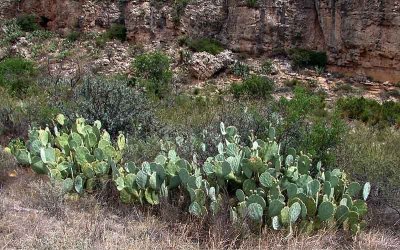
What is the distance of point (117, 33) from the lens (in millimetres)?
22359

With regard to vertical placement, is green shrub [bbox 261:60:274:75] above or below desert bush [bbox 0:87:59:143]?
below

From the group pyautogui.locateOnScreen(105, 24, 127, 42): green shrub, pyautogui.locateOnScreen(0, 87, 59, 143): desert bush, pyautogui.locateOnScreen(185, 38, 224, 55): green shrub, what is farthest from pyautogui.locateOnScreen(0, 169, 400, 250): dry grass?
pyautogui.locateOnScreen(105, 24, 127, 42): green shrub

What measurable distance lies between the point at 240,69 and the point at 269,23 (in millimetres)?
2285

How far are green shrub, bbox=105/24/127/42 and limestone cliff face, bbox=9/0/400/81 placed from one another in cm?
36

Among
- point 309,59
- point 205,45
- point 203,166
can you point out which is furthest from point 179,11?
point 203,166

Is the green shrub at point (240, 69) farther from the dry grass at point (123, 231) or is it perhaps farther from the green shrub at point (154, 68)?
the dry grass at point (123, 231)

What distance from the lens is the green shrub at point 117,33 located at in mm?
22328

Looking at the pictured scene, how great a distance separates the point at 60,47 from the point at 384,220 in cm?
2027

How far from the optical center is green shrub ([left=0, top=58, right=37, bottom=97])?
12552 millimetres

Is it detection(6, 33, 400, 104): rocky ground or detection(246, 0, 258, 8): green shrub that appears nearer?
detection(6, 33, 400, 104): rocky ground

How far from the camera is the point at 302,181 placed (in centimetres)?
420

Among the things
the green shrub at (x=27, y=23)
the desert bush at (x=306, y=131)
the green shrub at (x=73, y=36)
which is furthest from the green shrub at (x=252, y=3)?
the desert bush at (x=306, y=131)

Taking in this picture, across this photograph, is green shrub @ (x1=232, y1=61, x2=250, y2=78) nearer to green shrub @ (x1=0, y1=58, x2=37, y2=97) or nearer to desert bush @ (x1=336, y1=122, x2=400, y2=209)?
green shrub @ (x1=0, y1=58, x2=37, y2=97)

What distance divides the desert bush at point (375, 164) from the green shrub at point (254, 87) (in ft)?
32.1
